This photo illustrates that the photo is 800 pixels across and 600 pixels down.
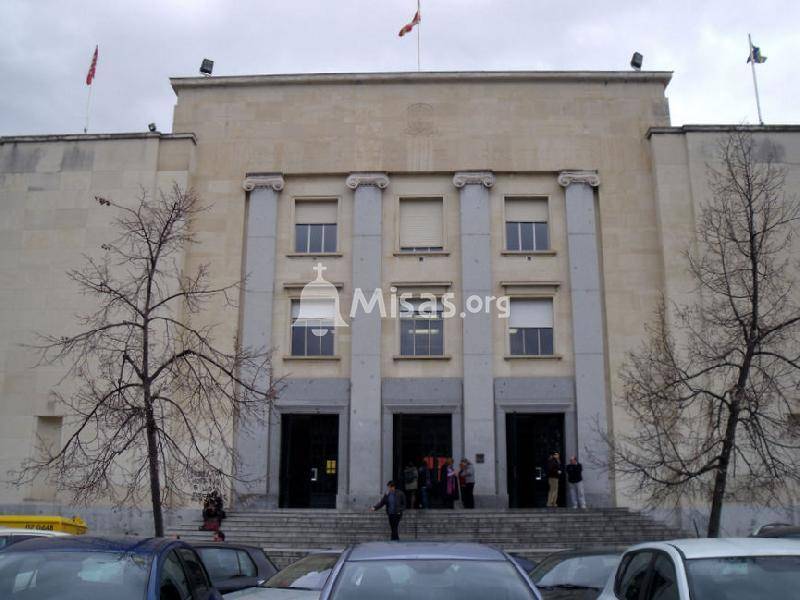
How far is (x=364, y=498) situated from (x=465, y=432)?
150 inches

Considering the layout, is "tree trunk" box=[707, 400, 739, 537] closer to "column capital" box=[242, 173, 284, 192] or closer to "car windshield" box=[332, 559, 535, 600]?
"car windshield" box=[332, 559, 535, 600]

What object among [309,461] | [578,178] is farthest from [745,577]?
[578,178]

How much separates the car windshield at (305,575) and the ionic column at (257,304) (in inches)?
539

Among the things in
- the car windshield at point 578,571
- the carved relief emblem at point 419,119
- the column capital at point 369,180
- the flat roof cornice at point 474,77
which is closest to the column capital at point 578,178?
the flat roof cornice at point 474,77

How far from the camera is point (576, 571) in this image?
1085 cm

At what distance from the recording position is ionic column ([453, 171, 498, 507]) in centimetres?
2606

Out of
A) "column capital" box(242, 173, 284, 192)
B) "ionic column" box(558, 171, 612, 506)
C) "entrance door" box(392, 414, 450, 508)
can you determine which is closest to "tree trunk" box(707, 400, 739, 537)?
"ionic column" box(558, 171, 612, 506)

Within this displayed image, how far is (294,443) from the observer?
27.1 m

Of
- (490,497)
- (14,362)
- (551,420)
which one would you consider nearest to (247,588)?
(490,497)

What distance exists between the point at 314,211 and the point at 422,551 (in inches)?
925

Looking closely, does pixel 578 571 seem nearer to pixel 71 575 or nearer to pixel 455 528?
pixel 71 575

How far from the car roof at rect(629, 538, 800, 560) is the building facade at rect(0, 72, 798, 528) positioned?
1919cm

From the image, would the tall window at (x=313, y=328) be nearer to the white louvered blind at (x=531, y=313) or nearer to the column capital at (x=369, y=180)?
the column capital at (x=369, y=180)

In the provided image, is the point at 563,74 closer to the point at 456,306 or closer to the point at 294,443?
the point at 456,306
